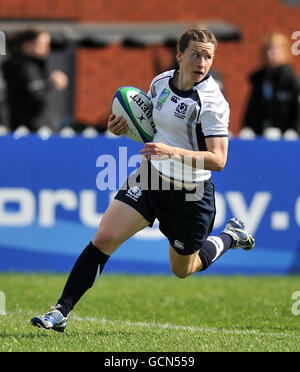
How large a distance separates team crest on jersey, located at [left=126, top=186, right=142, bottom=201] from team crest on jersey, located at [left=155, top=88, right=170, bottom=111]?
0.59 metres

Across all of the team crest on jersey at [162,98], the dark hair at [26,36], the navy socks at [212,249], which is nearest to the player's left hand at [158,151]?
the team crest on jersey at [162,98]

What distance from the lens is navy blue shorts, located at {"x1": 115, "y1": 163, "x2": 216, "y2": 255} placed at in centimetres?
627

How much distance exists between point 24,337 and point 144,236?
3833 millimetres

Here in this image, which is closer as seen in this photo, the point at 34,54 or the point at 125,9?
the point at 34,54

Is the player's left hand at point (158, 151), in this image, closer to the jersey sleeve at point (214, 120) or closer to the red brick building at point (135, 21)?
the jersey sleeve at point (214, 120)

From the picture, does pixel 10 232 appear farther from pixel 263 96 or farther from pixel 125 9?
pixel 125 9

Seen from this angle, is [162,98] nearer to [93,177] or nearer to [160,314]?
[160,314]

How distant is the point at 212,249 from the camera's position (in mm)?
6879

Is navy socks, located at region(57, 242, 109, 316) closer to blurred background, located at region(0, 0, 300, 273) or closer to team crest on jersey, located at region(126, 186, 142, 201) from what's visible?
team crest on jersey, located at region(126, 186, 142, 201)

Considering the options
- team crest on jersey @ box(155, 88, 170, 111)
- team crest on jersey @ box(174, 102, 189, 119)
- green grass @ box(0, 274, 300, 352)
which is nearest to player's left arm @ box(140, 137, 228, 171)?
team crest on jersey @ box(174, 102, 189, 119)

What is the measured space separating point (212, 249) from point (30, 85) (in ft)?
14.6
